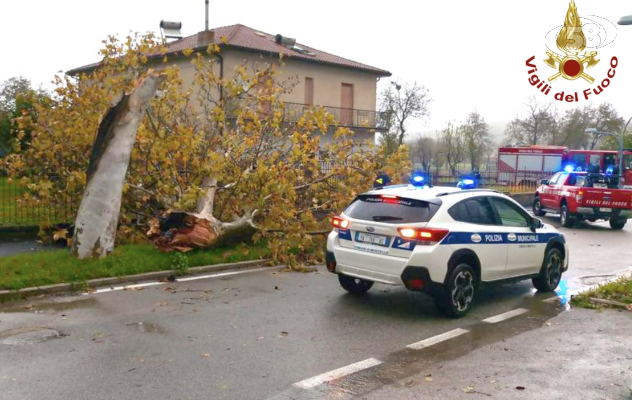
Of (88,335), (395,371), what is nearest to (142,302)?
(88,335)

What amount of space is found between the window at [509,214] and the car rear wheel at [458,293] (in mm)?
1110

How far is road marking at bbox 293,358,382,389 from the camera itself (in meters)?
4.97

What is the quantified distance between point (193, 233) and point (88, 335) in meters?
4.18

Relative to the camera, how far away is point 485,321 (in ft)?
23.5

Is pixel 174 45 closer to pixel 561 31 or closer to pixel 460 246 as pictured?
pixel 561 31

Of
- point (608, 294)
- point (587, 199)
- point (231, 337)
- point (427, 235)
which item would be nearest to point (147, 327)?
point (231, 337)

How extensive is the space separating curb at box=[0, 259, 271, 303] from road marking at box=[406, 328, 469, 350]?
4.69 meters

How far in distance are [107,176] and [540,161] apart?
35671 mm

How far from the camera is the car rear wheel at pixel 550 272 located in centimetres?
877

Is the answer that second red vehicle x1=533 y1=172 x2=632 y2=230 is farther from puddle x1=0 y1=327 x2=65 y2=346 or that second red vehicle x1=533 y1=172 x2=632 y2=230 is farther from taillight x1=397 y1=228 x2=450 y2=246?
puddle x1=0 y1=327 x2=65 y2=346

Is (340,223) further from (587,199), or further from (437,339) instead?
(587,199)

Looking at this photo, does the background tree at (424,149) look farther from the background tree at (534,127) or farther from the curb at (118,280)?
the curb at (118,280)

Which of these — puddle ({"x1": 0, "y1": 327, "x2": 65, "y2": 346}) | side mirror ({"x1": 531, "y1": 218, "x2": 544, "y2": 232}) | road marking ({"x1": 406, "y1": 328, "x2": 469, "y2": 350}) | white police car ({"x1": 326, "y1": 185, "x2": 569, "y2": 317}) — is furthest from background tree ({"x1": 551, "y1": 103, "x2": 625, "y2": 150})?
puddle ({"x1": 0, "y1": 327, "x2": 65, "y2": 346})

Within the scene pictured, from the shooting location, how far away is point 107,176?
30.9 feet
